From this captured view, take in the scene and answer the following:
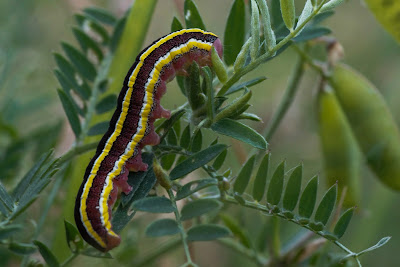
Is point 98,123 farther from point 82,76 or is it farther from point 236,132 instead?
point 236,132

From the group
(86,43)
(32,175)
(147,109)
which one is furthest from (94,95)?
(32,175)

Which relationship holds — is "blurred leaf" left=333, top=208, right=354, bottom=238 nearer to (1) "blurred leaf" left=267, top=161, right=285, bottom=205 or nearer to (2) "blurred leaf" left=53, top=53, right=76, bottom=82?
(1) "blurred leaf" left=267, top=161, right=285, bottom=205

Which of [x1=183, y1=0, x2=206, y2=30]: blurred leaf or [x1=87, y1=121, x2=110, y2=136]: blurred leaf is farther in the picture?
[x1=87, y1=121, x2=110, y2=136]: blurred leaf

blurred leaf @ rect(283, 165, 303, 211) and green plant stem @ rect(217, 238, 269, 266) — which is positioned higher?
blurred leaf @ rect(283, 165, 303, 211)

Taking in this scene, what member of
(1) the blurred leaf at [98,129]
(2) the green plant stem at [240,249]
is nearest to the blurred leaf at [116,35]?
(1) the blurred leaf at [98,129]

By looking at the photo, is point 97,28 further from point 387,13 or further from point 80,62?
point 387,13

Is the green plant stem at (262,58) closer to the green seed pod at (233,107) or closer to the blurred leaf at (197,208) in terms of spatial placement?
the green seed pod at (233,107)

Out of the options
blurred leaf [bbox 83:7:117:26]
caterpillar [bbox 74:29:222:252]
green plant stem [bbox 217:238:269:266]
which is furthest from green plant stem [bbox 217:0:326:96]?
blurred leaf [bbox 83:7:117:26]
